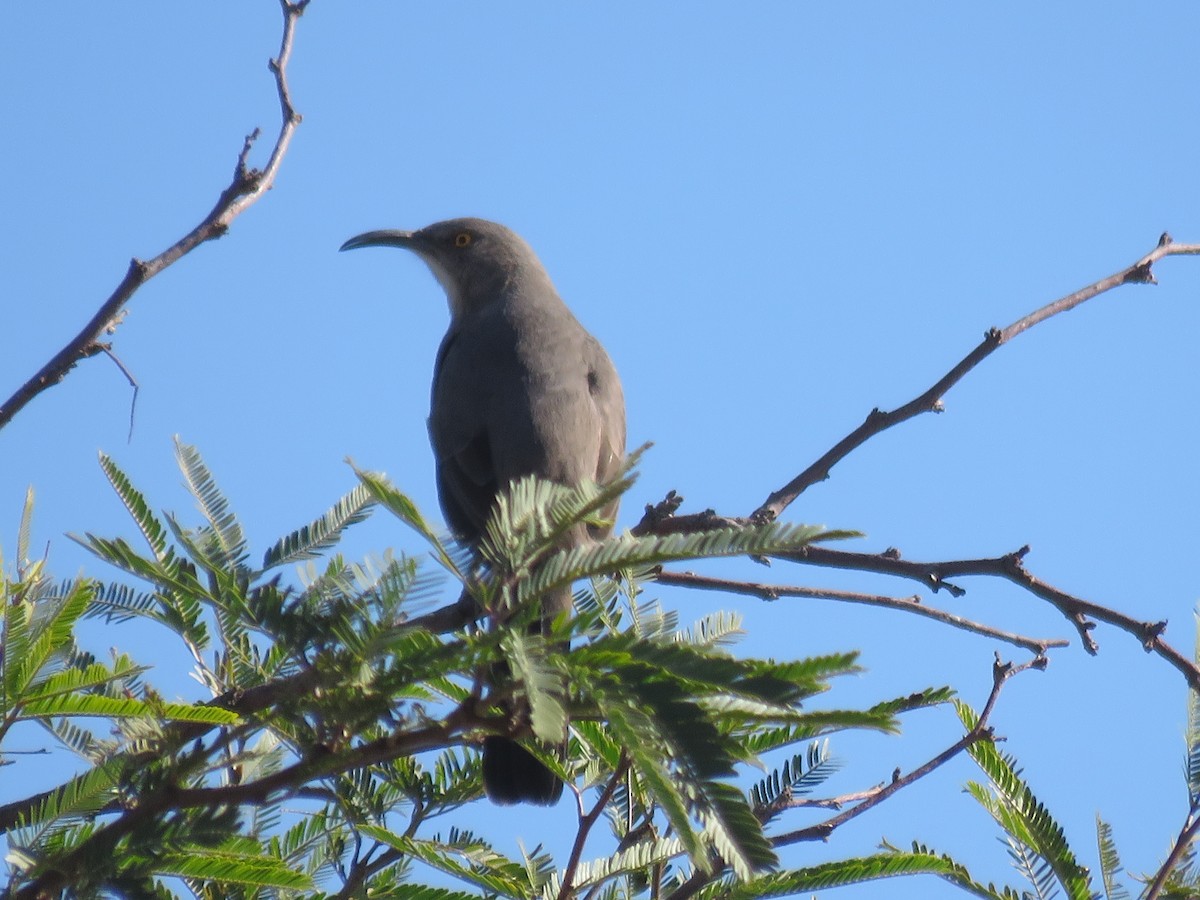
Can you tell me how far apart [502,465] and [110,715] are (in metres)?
3.24

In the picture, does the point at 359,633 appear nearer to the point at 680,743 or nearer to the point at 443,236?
the point at 680,743

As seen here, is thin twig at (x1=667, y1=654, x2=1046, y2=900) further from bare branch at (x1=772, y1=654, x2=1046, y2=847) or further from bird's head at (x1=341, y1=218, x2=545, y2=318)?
bird's head at (x1=341, y1=218, x2=545, y2=318)

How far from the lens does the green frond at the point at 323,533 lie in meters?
3.52

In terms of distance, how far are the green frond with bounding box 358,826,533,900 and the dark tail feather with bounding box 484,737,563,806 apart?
26 cm

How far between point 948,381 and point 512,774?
6.10ft

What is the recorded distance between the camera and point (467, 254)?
9180 mm

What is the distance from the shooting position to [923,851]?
3691mm

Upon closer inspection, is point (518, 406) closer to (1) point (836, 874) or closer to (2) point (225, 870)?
(1) point (836, 874)

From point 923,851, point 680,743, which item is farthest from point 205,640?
point 923,851

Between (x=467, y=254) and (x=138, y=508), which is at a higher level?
(x=467, y=254)

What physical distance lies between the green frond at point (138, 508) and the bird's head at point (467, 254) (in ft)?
17.5

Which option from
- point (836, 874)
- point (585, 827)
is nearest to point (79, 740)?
point (585, 827)

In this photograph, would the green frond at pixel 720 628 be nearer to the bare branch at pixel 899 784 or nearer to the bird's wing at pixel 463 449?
the bare branch at pixel 899 784

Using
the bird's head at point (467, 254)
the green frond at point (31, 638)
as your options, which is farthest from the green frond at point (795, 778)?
the bird's head at point (467, 254)
